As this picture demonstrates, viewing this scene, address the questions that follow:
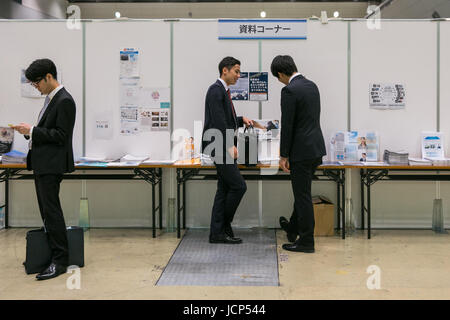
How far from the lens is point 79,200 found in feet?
15.6

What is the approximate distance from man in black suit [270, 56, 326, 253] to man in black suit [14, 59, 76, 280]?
5.61 ft

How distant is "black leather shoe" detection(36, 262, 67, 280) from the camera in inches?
119

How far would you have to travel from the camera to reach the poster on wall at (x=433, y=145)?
4.49 metres

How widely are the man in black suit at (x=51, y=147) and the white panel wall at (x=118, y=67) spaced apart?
1538 mm

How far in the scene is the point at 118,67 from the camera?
4.62m

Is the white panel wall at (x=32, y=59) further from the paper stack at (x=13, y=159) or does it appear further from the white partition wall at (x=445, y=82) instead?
the white partition wall at (x=445, y=82)

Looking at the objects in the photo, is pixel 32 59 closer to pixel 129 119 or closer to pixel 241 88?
pixel 129 119

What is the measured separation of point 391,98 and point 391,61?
1.29 feet

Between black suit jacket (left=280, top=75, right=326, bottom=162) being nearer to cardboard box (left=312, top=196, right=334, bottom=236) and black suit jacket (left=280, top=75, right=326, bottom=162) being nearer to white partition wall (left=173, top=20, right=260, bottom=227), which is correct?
cardboard box (left=312, top=196, right=334, bottom=236)

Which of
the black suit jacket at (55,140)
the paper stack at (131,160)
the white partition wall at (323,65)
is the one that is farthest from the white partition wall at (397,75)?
the black suit jacket at (55,140)

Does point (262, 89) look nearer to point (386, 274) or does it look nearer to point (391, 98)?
point (391, 98)

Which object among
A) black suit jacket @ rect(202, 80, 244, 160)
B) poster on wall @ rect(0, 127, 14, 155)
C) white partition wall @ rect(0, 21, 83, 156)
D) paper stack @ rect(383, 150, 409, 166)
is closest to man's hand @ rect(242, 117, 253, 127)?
black suit jacket @ rect(202, 80, 244, 160)

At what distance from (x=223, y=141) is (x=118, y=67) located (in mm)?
1622

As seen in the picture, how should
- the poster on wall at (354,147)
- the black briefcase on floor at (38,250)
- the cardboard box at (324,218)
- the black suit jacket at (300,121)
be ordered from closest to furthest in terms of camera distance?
the black briefcase on floor at (38,250) < the black suit jacket at (300,121) < the cardboard box at (324,218) < the poster on wall at (354,147)
